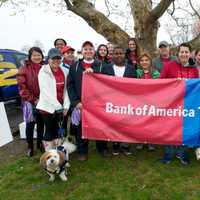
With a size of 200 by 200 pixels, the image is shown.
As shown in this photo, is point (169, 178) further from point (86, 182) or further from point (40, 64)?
point (40, 64)

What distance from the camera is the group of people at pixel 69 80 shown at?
582 cm

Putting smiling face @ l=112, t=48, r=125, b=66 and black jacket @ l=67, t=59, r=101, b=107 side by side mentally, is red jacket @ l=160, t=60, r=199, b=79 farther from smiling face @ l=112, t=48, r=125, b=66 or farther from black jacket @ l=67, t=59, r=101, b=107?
black jacket @ l=67, t=59, r=101, b=107

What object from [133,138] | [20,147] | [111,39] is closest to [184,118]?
[133,138]

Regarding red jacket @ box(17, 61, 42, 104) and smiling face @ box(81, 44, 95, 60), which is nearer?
smiling face @ box(81, 44, 95, 60)

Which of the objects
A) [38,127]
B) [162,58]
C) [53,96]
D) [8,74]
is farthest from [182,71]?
[8,74]

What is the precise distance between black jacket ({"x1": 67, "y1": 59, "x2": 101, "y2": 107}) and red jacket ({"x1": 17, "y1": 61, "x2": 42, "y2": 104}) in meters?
0.72

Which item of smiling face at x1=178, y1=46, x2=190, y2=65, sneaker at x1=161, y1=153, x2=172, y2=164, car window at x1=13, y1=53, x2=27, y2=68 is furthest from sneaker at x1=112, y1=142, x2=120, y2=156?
car window at x1=13, y1=53, x2=27, y2=68

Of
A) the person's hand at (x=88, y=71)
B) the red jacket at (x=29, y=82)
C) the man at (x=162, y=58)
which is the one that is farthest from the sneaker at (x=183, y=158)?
the red jacket at (x=29, y=82)

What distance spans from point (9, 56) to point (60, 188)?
7188 mm

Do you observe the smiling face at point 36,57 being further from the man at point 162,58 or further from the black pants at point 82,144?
the man at point 162,58

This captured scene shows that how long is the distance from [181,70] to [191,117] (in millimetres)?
784

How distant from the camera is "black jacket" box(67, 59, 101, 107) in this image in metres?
5.91

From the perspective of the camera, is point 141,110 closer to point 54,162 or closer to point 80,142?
point 80,142

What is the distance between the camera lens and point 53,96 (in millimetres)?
5820
